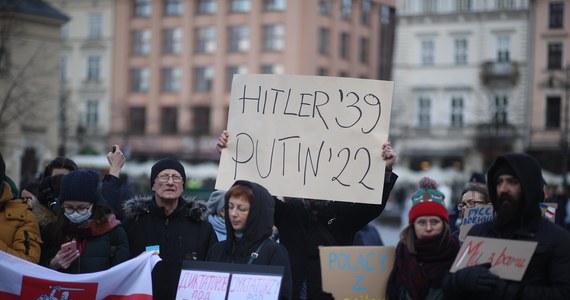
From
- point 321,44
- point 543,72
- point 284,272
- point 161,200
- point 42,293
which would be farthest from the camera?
point 321,44

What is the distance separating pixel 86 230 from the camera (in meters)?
6.28

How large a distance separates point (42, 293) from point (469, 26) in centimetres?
5374

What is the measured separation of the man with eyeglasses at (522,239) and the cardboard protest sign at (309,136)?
1355mm

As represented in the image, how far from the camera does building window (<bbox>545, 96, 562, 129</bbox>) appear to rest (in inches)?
2162

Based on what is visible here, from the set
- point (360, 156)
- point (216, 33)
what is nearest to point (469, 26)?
point (216, 33)

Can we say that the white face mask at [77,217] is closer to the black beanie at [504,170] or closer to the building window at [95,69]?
the black beanie at [504,170]

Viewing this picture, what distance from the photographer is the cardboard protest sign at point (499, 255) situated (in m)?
5.01

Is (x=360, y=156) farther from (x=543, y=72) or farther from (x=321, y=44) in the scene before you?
(x=321, y=44)

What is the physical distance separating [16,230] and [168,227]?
1.07m

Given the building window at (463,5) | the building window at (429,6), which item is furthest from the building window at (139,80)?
the building window at (463,5)

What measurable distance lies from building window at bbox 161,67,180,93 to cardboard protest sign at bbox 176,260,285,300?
201 feet

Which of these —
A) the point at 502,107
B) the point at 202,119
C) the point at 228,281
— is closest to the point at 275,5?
the point at 202,119

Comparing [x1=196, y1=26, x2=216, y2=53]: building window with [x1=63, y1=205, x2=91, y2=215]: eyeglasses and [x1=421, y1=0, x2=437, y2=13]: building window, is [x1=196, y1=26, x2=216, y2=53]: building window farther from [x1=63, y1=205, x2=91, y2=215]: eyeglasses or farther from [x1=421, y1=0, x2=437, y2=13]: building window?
[x1=63, y1=205, x2=91, y2=215]: eyeglasses

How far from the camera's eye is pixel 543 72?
55.2m
